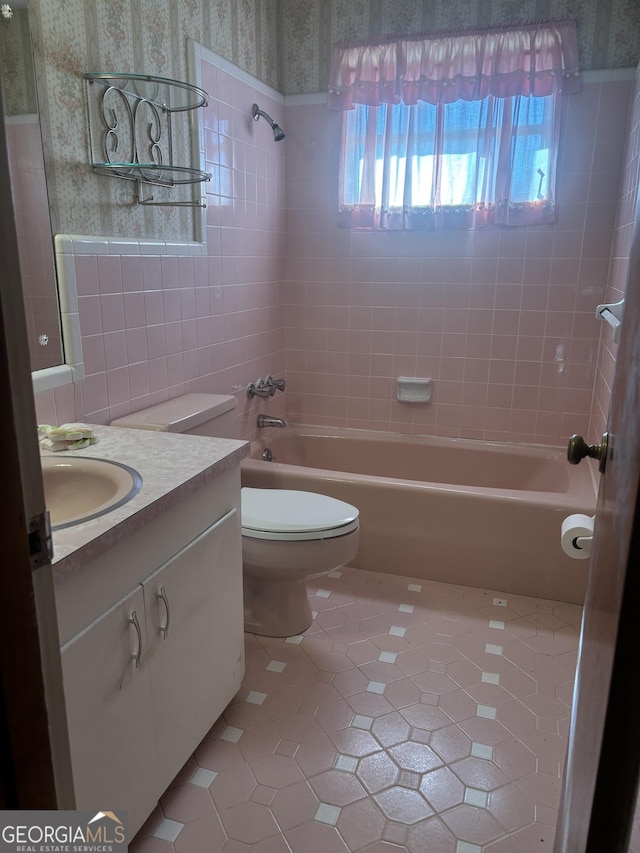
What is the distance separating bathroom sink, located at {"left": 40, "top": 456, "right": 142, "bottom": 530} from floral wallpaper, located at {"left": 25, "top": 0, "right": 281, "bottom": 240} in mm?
716

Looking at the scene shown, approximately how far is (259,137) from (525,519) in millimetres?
2106

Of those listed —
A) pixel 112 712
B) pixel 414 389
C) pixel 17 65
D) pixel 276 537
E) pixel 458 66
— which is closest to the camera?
pixel 112 712

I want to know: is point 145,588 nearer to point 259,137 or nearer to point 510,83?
point 259,137

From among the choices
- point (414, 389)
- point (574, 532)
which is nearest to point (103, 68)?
point (574, 532)

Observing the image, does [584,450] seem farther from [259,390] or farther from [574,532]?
[259,390]

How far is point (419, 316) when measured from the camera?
316 cm

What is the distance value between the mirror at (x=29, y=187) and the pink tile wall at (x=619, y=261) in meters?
1.98

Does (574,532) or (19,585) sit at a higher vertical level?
(19,585)

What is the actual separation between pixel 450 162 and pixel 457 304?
0.67 m

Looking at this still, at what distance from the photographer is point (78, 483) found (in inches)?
56.7

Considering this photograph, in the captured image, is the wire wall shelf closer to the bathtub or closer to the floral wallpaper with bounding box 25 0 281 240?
the floral wallpaper with bounding box 25 0 281 240

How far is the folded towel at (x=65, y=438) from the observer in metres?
1.55

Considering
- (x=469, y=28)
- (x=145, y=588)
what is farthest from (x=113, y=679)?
(x=469, y=28)
